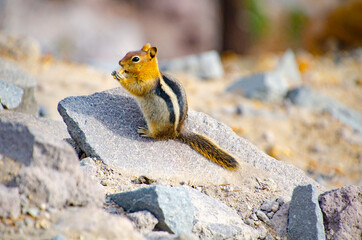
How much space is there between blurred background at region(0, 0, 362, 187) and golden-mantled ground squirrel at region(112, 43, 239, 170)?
2.48 metres

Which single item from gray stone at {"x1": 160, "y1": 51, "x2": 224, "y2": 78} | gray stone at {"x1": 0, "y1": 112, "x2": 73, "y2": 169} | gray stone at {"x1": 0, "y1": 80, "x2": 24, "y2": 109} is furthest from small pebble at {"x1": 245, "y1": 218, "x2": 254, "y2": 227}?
gray stone at {"x1": 160, "y1": 51, "x2": 224, "y2": 78}

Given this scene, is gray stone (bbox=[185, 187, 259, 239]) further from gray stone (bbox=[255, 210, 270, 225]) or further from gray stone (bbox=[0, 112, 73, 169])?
gray stone (bbox=[0, 112, 73, 169])

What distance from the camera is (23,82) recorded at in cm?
424

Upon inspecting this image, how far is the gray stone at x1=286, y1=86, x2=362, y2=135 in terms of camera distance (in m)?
7.50

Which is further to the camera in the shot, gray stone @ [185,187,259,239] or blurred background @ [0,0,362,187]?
blurred background @ [0,0,362,187]

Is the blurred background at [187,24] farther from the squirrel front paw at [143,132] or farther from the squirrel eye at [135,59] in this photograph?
the squirrel front paw at [143,132]

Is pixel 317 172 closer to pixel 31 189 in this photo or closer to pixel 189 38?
pixel 31 189

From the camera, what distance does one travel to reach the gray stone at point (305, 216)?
267 centimetres

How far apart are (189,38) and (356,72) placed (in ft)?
19.6

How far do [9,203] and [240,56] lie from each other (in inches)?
440

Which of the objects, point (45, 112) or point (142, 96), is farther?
point (45, 112)

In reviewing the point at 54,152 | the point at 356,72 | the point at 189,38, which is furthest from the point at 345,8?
the point at 54,152

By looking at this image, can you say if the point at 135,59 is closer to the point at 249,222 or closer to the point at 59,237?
the point at 249,222

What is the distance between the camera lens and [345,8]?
12109mm
